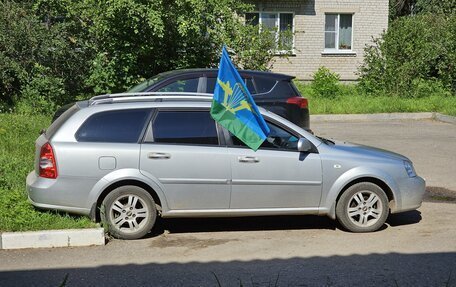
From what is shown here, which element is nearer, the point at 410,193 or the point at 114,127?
the point at 114,127

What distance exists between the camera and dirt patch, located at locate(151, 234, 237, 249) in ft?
23.5

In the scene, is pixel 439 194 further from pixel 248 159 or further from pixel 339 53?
pixel 339 53

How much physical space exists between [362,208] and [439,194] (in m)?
2.58

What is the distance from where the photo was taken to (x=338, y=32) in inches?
998

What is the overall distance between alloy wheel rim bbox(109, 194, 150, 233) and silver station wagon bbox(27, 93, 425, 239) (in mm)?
11

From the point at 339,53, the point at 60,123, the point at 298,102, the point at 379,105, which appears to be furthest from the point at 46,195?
the point at 339,53

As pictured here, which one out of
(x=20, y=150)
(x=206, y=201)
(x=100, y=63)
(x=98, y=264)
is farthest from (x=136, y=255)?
(x=100, y=63)

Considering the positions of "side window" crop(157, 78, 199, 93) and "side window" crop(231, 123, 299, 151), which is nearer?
"side window" crop(231, 123, 299, 151)

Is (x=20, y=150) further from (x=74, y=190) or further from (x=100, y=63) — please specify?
(x=100, y=63)

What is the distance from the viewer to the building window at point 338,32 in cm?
2533

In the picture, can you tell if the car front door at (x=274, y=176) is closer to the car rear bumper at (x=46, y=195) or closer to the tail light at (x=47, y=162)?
the car rear bumper at (x=46, y=195)

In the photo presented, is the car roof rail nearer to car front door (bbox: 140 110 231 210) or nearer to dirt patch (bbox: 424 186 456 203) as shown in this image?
car front door (bbox: 140 110 231 210)

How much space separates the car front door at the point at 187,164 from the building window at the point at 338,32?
1877 centimetres

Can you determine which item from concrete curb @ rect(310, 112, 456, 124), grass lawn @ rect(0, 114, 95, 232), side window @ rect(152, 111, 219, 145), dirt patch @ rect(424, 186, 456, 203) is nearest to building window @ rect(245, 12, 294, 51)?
concrete curb @ rect(310, 112, 456, 124)
